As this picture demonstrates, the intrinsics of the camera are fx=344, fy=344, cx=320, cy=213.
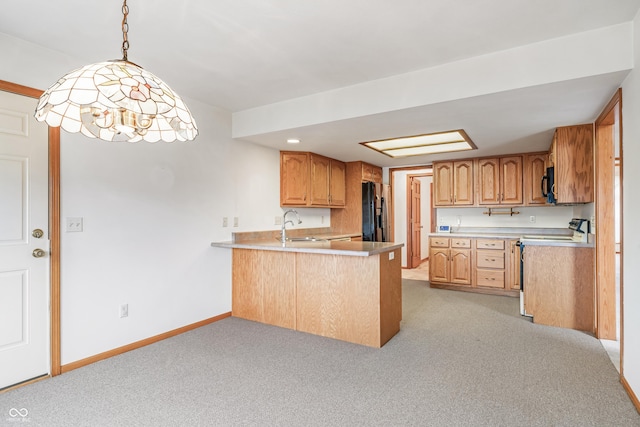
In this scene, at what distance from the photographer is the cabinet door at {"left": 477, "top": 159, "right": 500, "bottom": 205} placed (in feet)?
16.6

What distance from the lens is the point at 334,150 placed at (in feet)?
15.5

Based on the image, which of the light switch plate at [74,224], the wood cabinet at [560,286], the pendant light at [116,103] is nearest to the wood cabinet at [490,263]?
the wood cabinet at [560,286]

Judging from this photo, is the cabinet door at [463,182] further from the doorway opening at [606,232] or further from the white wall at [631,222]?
the white wall at [631,222]

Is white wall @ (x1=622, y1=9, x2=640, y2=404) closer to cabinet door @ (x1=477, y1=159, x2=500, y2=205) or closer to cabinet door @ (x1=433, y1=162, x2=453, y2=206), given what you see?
cabinet door @ (x1=477, y1=159, x2=500, y2=205)

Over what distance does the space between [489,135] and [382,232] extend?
264cm

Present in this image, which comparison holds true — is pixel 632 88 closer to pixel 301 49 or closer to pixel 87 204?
pixel 301 49

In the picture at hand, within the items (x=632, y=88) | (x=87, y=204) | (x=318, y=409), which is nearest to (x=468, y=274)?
(x=632, y=88)

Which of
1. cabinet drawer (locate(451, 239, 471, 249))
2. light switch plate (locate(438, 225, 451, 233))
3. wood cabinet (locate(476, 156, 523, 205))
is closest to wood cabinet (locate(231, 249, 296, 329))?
cabinet drawer (locate(451, 239, 471, 249))

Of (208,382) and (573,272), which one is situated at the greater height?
(573,272)

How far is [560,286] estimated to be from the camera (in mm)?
3463

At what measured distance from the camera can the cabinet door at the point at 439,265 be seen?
5.20 m

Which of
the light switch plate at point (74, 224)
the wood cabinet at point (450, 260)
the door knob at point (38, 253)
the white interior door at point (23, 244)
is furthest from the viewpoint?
the wood cabinet at point (450, 260)

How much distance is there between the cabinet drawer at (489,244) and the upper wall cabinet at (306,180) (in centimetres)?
220

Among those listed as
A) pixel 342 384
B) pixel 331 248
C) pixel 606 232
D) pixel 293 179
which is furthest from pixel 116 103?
pixel 606 232
